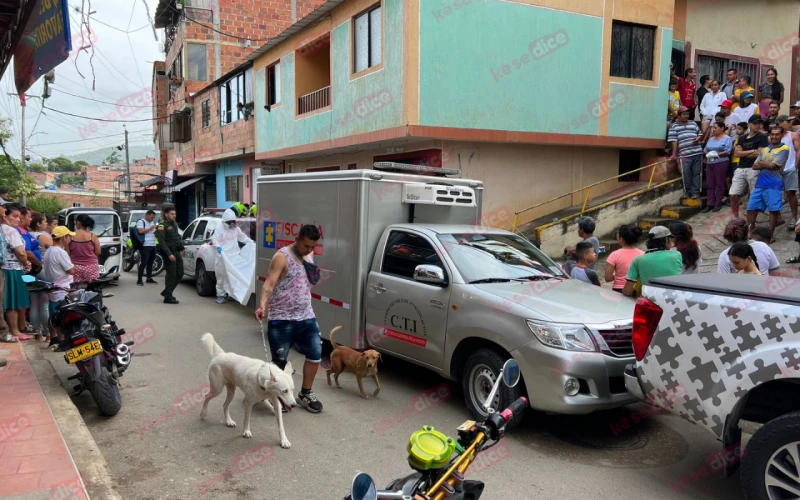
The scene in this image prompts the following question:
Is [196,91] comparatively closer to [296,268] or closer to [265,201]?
[265,201]

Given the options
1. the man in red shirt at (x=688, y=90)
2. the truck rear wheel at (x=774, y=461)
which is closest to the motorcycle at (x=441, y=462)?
the truck rear wheel at (x=774, y=461)

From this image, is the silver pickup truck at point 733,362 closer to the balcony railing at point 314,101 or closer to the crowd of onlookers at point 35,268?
the crowd of onlookers at point 35,268

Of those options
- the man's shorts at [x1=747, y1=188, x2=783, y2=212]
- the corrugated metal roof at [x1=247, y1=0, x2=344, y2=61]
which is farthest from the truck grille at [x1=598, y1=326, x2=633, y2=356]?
the corrugated metal roof at [x1=247, y1=0, x2=344, y2=61]

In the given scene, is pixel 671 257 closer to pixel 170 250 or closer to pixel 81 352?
pixel 81 352

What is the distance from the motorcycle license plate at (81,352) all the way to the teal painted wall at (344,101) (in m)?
8.40

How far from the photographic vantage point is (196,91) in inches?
1064

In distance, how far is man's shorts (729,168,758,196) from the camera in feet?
31.4

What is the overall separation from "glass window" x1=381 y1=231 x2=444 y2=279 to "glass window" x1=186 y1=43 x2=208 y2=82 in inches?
924

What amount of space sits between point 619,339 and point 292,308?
114 inches

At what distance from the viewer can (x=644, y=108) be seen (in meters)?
14.8

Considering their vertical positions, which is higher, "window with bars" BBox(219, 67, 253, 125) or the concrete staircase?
"window with bars" BBox(219, 67, 253, 125)

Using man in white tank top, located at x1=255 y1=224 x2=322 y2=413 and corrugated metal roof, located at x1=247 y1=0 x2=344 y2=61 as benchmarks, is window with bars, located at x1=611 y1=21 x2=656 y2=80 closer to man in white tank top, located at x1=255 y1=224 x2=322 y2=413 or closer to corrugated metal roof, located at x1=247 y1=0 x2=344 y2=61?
corrugated metal roof, located at x1=247 y1=0 x2=344 y2=61

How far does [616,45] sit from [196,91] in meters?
19.8

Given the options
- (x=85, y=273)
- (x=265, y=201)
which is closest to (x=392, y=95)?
(x=265, y=201)
